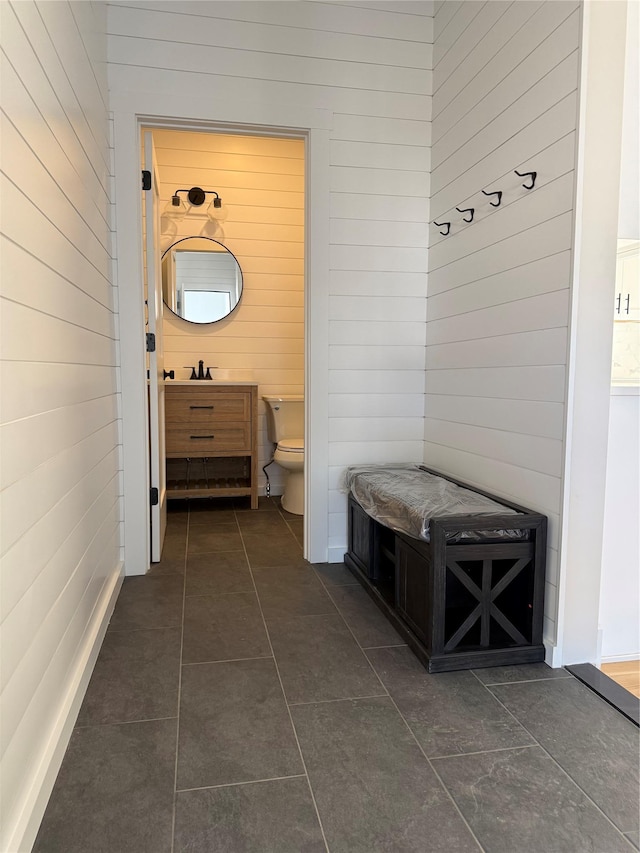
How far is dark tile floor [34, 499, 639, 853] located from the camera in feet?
4.05

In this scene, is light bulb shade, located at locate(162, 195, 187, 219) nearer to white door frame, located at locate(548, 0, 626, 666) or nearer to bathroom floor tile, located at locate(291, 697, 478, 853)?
white door frame, located at locate(548, 0, 626, 666)

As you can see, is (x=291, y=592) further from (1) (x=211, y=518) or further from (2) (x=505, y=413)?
(1) (x=211, y=518)

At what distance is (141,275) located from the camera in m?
2.69

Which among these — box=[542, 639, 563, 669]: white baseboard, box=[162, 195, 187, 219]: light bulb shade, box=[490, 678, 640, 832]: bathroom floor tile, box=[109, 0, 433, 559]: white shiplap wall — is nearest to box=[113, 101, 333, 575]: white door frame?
box=[109, 0, 433, 559]: white shiplap wall

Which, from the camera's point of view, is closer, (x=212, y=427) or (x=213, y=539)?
(x=213, y=539)

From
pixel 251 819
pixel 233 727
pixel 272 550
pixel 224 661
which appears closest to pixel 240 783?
pixel 251 819

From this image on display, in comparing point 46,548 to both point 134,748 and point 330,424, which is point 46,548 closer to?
point 134,748

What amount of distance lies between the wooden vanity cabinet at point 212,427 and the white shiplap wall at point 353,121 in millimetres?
1175

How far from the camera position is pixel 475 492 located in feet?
7.59

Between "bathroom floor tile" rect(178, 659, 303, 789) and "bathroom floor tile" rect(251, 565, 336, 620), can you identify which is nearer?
"bathroom floor tile" rect(178, 659, 303, 789)

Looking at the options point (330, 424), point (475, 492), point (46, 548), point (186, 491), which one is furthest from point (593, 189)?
point (186, 491)

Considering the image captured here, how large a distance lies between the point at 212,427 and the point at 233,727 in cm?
250

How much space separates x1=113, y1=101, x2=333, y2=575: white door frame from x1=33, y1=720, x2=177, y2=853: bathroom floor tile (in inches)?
51.3

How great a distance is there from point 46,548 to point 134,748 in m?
0.58
